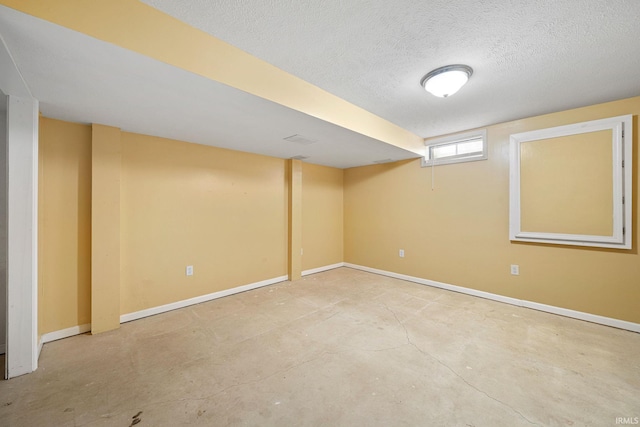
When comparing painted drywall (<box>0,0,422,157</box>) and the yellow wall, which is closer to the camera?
painted drywall (<box>0,0,422,157</box>)

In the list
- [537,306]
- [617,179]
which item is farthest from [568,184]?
[537,306]

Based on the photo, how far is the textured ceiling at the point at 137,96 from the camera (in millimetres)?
1286

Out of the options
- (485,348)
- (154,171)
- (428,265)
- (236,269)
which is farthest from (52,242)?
(428,265)

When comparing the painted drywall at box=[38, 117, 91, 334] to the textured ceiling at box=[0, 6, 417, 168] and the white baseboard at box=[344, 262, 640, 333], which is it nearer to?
the textured ceiling at box=[0, 6, 417, 168]

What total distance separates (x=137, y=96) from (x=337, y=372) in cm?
264

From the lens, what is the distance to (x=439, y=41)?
63.9 inches

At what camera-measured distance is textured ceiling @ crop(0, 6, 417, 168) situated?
129 centimetres

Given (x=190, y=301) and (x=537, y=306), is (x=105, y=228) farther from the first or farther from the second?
(x=537, y=306)

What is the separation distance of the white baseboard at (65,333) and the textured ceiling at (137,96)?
2061 mm

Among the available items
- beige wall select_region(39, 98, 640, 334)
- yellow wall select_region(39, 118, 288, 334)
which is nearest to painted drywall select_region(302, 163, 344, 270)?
beige wall select_region(39, 98, 640, 334)

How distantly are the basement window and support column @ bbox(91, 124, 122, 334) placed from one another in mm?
4138

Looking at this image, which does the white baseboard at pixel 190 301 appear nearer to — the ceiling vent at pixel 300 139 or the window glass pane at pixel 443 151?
the ceiling vent at pixel 300 139

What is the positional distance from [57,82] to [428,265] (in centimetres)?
459

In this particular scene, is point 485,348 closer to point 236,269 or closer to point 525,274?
point 525,274
